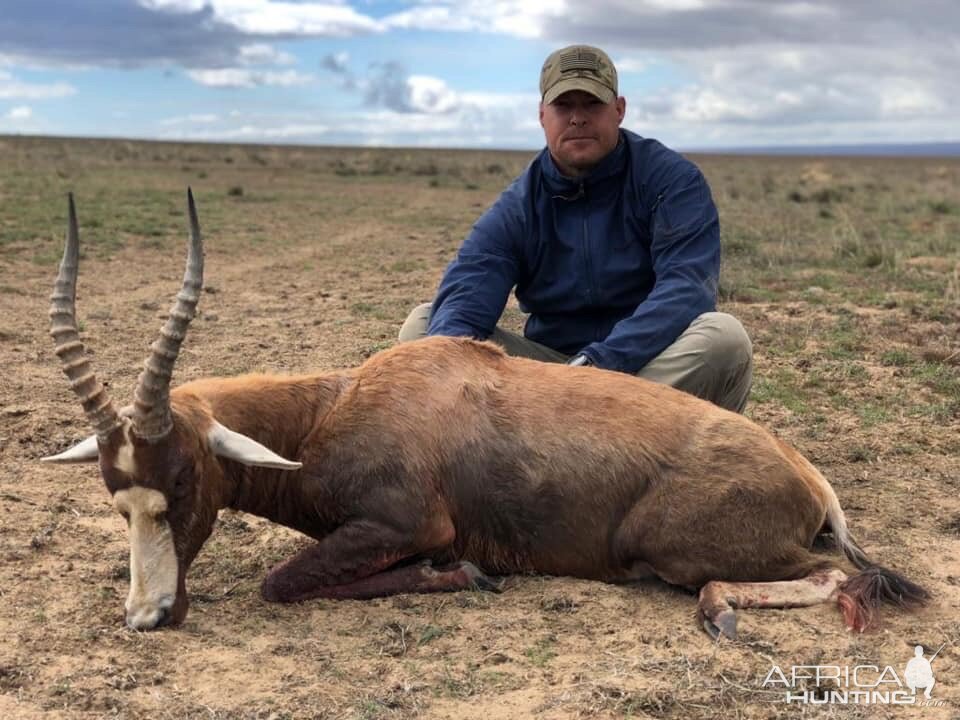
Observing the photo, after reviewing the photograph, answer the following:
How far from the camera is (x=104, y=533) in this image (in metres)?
5.46

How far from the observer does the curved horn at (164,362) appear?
4102mm

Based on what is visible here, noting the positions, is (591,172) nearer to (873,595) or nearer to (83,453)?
(873,595)

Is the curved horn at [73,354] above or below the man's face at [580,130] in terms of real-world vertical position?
below

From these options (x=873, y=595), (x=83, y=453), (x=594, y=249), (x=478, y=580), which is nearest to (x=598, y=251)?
(x=594, y=249)

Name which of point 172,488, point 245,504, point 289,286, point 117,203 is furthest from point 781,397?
point 117,203

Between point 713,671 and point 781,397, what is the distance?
4.57 meters

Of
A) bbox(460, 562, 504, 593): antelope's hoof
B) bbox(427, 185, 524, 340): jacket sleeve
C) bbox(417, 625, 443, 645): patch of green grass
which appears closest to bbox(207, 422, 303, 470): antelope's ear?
bbox(417, 625, 443, 645): patch of green grass

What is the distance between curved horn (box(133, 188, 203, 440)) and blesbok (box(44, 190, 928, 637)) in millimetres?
281

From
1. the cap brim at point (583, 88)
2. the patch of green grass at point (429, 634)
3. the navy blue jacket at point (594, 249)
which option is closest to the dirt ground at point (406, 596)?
the patch of green grass at point (429, 634)

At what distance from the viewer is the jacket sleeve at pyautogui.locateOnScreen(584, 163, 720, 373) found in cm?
580

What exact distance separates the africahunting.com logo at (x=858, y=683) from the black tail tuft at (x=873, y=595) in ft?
1.16

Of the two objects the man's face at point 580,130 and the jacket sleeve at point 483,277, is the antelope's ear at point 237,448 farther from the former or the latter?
the man's face at point 580,130

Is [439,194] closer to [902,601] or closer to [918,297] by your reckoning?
[918,297]

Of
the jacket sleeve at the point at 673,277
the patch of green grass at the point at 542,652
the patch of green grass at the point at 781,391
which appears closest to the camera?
the patch of green grass at the point at 542,652
